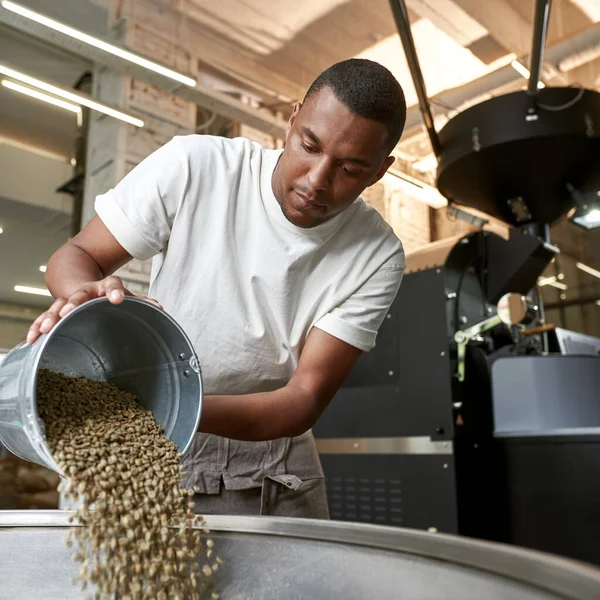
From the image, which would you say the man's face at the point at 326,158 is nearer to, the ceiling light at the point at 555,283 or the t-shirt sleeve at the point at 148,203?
the t-shirt sleeve at the point at 148,203

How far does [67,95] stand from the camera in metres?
3.66

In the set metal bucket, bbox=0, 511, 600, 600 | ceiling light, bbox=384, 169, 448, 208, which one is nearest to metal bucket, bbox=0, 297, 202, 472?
metal bucket, bbox=0, 511, 600, 600

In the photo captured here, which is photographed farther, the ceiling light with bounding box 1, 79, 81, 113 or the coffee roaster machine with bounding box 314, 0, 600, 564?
the ceiling light with bounding box 1, 79, 81, 113

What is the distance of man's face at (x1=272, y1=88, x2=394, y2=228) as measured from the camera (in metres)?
0.90

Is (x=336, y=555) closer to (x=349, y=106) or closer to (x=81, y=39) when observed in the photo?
(x=349, y=106)

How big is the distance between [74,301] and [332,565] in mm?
370

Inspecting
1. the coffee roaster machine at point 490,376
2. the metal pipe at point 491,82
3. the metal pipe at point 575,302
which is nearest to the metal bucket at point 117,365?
the coffee roaster machine at point 490,376

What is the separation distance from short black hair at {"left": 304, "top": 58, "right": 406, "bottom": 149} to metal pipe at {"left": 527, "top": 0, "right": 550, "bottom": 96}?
0.87 m

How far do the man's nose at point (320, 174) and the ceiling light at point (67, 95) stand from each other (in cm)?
304

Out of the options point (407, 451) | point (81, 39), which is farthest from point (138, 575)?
point (81, 39)

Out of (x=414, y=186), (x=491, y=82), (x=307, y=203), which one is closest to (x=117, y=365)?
(x=307, y=203)

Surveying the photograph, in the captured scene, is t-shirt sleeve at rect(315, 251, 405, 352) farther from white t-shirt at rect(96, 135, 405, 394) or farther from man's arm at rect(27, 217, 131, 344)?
man's arm at rect(27, 217, 131, 344)

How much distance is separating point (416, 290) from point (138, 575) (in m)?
1.44

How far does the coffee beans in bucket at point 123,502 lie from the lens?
2.05 ft
